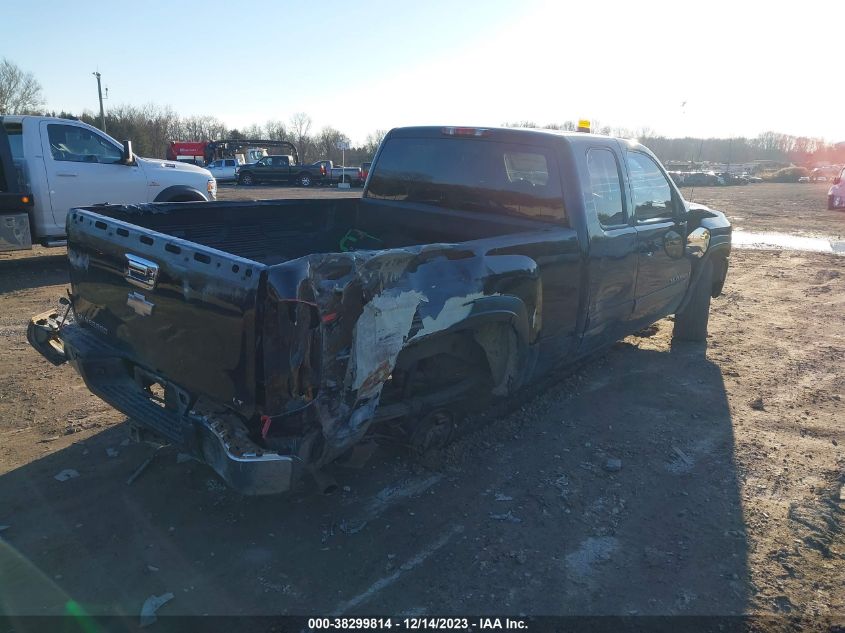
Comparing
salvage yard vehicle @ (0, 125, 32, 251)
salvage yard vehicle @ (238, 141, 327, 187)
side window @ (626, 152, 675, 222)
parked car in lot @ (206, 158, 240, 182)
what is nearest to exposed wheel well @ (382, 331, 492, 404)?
side window @ (626, 152, 675, 222)

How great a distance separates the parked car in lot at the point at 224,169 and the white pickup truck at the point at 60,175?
31.9 metres

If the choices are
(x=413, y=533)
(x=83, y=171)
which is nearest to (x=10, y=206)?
(x=83, y=171)

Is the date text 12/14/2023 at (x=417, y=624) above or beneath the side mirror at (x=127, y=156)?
beneath

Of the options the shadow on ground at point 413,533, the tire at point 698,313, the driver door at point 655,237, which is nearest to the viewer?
the shadow on ground at point 413,533

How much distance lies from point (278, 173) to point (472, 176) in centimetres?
3646

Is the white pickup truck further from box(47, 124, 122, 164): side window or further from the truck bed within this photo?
the truck bed

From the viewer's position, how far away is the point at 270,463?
2625 mm

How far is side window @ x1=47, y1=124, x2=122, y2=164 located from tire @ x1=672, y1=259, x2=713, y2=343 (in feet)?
27.8

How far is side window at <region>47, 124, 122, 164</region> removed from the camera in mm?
9078

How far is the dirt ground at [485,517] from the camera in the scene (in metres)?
2.88

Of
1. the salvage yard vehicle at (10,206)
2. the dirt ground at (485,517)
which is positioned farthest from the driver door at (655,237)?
the salvage yard vehicle at (10,206)

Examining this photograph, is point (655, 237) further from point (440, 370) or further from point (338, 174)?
point (338, 174)

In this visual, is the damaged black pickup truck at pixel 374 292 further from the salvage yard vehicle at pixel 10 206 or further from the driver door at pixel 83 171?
the driver door at pixel 83 171

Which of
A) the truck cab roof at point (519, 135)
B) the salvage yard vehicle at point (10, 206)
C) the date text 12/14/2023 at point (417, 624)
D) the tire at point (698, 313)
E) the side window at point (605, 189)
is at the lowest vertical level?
the date text 12/14/2023 at point (417, 624)
